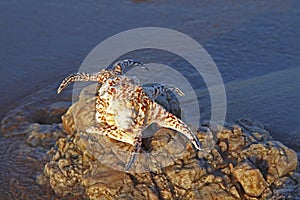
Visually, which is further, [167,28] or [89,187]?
[167,28]

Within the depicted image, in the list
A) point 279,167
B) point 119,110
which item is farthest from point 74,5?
point 279,167

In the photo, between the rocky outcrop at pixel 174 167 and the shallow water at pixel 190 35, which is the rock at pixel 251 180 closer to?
the rocky outcrop at pixel 174 167

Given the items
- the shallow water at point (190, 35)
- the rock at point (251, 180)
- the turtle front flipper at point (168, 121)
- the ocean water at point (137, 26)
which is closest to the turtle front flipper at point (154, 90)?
the turtle front flipper at point (168, 121)

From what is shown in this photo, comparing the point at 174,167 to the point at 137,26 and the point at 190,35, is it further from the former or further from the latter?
the point at 137,26

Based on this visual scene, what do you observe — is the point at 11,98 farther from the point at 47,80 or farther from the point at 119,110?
the point at 119,110

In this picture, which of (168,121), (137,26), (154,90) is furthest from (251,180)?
(137,26)

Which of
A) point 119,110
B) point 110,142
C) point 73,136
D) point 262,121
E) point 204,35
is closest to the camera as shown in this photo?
point 119,110
